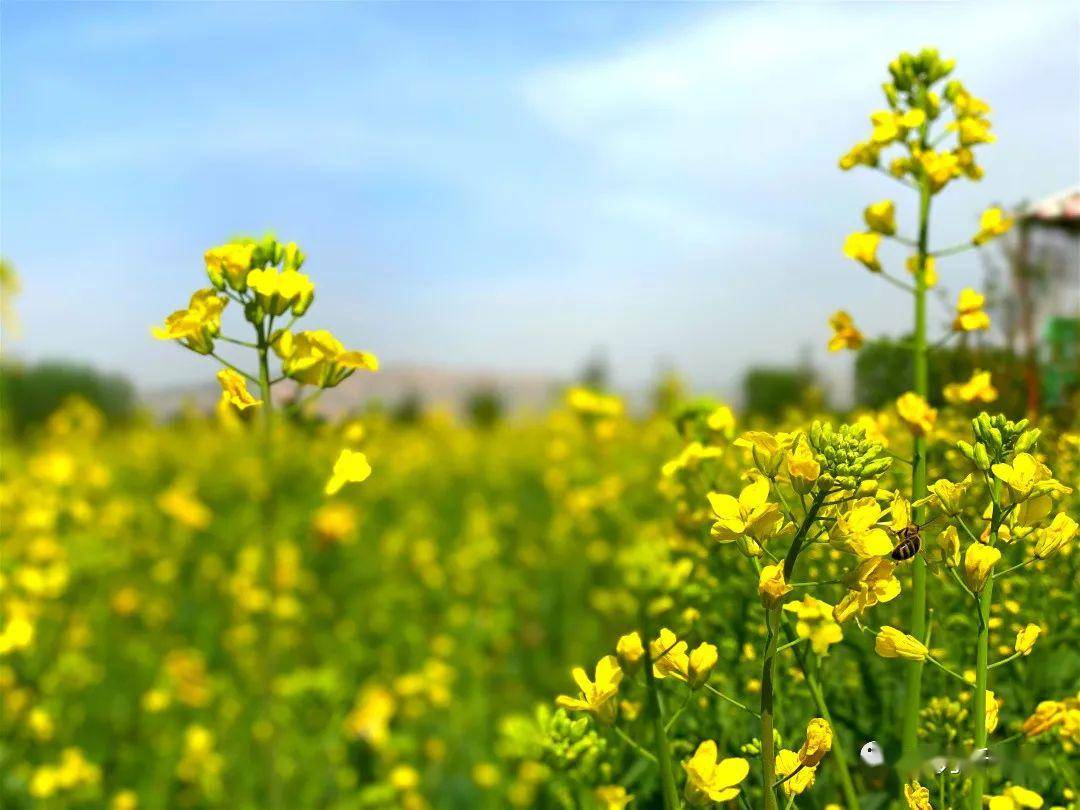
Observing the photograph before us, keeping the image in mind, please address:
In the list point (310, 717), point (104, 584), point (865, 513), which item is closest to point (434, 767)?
point (310, 717)

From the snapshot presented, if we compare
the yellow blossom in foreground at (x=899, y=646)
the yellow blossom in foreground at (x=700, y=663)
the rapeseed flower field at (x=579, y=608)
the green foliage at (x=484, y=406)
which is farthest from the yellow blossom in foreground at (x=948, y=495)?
the green foliage at (x=484, y=406)

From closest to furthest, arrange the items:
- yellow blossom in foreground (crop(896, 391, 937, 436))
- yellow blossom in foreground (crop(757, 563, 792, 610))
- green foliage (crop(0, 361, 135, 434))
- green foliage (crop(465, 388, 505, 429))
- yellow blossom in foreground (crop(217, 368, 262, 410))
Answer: yellow blossom in foreground (crop(757, 563, 792, 610)) < yellow blossom in foreground (crop(217, 368, 262, 410)) < yellow blossom in foreground (crop(896, 391, 937, 436)) < green foliage (crop(0, 361, 135, 434)) < green foliage (crop(465, 388, 505, 429))

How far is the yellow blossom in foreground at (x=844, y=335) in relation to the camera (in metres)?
1.47

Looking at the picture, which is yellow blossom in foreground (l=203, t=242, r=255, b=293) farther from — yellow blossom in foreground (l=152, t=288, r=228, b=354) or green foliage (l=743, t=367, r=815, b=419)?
green foliage (l=743, t=367, r=815, b=419)

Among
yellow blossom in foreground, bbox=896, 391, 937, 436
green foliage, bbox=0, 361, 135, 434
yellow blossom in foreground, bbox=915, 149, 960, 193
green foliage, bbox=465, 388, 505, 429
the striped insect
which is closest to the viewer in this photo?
the striped insect

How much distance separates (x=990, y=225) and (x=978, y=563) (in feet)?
2.65

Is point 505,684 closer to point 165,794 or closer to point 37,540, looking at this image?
point 165,794

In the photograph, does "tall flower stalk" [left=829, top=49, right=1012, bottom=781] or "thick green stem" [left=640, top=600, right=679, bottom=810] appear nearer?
"thick green stem" [left=640, top=600, right=679, bottom=810]

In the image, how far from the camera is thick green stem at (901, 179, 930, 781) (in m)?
1.07

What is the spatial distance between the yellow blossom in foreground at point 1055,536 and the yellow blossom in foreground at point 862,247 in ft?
2.10

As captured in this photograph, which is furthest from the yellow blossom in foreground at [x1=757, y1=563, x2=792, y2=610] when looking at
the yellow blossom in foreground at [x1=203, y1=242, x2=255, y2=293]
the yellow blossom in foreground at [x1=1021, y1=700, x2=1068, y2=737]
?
the yellow blossom in foreground at [x1=203, y1=242, x2=255, y2=293]

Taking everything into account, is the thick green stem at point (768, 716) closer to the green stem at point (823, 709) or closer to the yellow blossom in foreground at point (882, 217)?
the green stem at point (823, 709)

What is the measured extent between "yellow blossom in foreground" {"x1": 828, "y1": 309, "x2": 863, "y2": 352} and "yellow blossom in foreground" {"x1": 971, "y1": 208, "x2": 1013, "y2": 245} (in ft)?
0.68

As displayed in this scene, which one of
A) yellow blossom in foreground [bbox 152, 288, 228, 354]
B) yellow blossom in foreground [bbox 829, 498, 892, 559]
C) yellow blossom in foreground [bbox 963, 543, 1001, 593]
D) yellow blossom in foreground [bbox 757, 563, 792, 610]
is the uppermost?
yellow blossom in foreground [bbox 152, 288, 228, 354]
